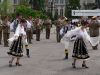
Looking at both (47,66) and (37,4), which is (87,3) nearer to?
(37,4)

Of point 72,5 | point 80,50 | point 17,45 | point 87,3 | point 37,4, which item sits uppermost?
point 87,3

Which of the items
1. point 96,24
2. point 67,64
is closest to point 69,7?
point 96,24

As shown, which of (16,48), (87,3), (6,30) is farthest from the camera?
(87,3)

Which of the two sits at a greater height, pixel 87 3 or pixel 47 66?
pixel 87 3

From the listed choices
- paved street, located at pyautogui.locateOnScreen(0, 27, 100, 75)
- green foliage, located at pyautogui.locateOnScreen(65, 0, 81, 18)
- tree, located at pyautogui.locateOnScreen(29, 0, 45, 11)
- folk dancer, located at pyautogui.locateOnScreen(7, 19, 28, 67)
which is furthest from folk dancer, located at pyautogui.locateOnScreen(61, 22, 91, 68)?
green foliage, located at pyautogui.locateOnScreen(65, 0, 81, 18)

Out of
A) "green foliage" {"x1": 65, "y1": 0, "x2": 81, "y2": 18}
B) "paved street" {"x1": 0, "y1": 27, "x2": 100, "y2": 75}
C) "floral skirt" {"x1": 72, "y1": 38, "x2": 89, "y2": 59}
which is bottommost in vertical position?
"paved street" {"x1": 0, "y1": 27, "x2": 100, "y2": 75}

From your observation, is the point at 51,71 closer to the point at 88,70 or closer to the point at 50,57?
the point at 88,70

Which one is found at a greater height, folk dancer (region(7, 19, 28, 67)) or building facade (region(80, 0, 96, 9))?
building facade (region(80, 0, 96, 9))

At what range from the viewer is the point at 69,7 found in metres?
88.9

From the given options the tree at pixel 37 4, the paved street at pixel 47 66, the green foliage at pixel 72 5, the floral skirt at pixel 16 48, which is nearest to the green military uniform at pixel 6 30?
the paved street at pixel 47 66

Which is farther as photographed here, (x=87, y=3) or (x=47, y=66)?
(x=87, y=3)

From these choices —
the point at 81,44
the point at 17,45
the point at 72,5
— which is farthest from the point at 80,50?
the point at 72,5

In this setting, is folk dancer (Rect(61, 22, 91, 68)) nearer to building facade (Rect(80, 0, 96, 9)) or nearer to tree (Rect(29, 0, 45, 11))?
tree (Rect(29, 0, 45, 11))

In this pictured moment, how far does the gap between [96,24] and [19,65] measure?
9249 millimetres
